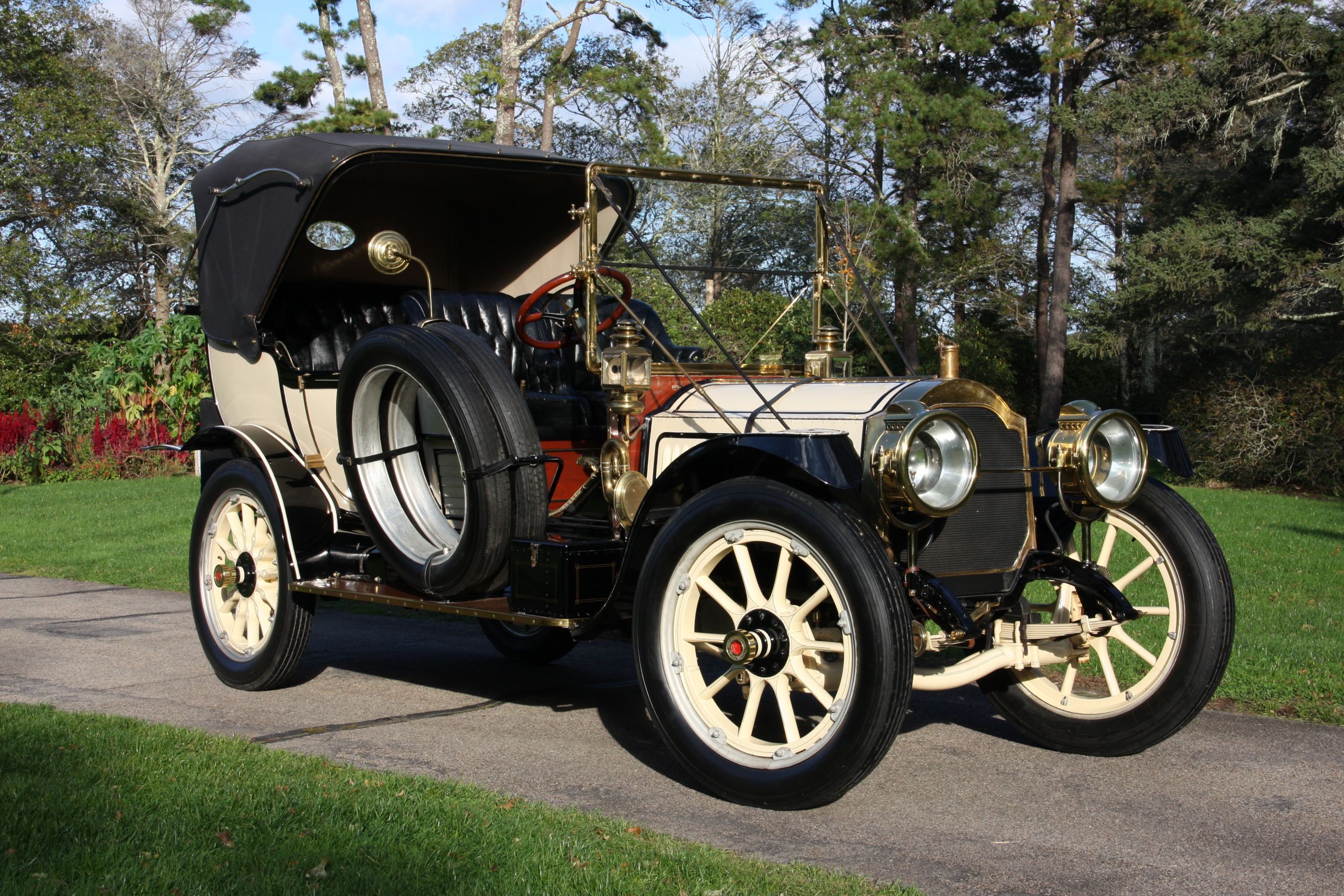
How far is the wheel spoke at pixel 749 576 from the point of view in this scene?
13.8 feet

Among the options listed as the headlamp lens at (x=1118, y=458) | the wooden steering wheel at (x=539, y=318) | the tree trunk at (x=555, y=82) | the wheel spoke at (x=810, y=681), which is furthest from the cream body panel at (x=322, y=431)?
the tree trunk at (x=555, y=82)

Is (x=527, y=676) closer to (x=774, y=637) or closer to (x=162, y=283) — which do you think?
(x=774, y=637)

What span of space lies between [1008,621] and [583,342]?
2.20m

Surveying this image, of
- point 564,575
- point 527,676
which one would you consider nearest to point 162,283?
point 527,676

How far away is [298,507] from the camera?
594 cm

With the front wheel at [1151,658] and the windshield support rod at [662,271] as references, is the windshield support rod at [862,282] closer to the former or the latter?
the windshield support rod at [662,271]

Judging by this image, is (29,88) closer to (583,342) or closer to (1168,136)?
(1168,136)

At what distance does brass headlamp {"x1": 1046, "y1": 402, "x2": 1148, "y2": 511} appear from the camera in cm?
459


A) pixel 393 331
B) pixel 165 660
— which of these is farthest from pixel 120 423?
pixel 393 331

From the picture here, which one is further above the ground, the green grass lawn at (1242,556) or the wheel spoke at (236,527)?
the wheel spoke at (236,527)

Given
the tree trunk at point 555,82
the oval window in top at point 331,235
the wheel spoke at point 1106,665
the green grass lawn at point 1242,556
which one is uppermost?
the tree trunk at point 555,82

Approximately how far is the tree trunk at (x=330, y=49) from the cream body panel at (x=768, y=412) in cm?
2048

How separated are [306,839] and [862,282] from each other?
3.48 meters

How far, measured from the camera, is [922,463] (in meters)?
4.18
